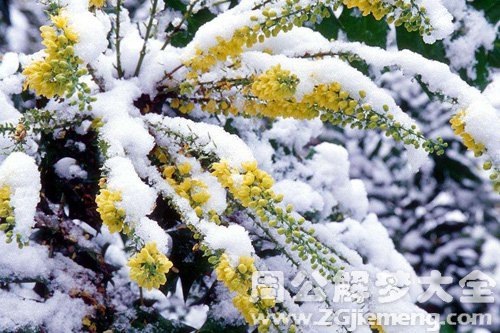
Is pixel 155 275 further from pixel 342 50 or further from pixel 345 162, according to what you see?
pixel 345 162

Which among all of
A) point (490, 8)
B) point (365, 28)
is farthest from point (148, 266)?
point (490, 8)

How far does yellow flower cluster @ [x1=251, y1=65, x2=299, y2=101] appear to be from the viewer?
1087mm

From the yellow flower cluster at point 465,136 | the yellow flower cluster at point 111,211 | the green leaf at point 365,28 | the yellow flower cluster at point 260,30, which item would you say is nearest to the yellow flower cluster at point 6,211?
the yellow flower cluster at point 111,211

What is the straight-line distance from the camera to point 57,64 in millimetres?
934

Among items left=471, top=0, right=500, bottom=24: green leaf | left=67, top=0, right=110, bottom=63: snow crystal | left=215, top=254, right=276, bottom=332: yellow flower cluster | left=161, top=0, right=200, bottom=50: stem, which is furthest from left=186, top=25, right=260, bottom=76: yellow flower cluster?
left=471, top=0, right=500, bottom=24: green leaf

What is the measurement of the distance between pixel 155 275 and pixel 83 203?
66cm

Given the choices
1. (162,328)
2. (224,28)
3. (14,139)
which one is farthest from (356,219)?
(14,139)

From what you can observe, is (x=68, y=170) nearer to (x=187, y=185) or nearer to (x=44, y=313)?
(x=44, y=313)

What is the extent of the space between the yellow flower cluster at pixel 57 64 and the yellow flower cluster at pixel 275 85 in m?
0.35

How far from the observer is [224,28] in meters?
1.18

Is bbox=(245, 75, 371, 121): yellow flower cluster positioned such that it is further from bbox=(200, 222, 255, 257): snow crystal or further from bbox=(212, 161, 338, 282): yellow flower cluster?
bbox=(200, 222, 255, 257): snow crystal

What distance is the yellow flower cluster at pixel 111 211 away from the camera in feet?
2.92

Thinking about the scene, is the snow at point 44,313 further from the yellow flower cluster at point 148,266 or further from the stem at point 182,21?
the stem at point 182,21

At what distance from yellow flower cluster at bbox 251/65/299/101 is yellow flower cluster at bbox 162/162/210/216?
0.20 meters
